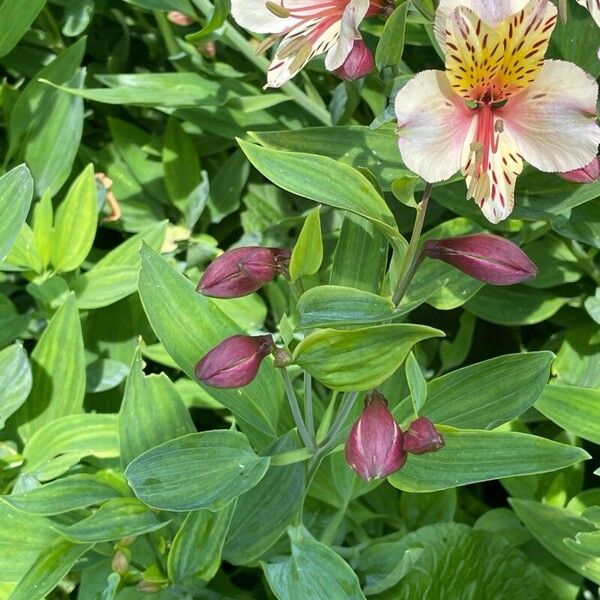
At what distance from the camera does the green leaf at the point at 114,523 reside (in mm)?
754

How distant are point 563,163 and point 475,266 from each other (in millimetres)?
101

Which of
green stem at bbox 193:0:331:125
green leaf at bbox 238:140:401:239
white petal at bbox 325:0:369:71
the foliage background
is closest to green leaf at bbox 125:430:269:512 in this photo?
the foliage background

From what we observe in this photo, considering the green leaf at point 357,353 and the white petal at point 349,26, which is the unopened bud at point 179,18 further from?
the green leaf at point 357,353

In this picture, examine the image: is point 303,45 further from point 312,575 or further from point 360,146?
point 312,575

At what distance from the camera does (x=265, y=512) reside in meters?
0.87

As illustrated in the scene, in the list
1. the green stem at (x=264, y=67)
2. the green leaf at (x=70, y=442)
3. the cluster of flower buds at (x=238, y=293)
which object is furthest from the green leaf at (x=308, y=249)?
the green stem at (x=264, y=67)

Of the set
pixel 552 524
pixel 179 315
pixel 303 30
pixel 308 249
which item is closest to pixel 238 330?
pixel 179 315

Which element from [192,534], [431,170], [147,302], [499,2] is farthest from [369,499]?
[499,2]

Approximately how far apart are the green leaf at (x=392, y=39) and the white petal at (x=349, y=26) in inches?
1.2

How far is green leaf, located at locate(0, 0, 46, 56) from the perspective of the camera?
1004 millimetres

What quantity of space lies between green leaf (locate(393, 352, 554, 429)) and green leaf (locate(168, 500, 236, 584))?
0.19 m

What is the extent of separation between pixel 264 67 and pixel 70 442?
0.54 m

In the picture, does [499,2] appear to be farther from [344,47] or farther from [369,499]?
[369,499]

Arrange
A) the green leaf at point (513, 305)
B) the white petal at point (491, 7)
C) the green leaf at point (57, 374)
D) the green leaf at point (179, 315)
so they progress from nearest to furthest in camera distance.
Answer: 1. the white petal at point (491, 7)
2. the green leaf at point (179, 315)
3. the green leaf at point (57, 374)
4. the green leaf at point (513, 305)
